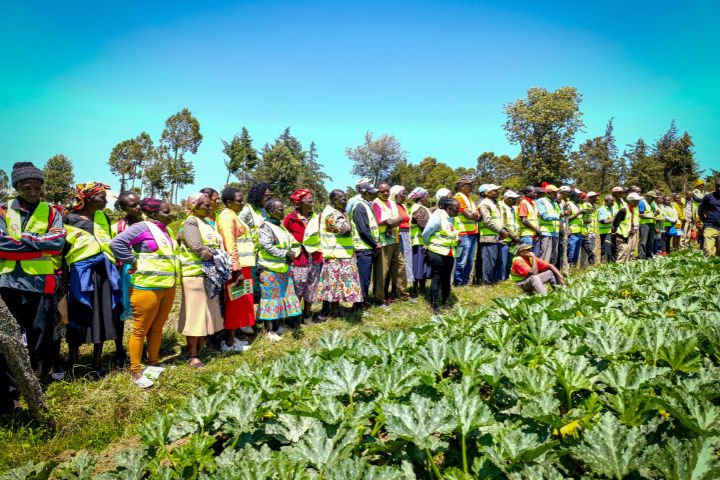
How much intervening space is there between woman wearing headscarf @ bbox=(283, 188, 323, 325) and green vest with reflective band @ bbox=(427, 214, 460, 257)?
195 centimetres

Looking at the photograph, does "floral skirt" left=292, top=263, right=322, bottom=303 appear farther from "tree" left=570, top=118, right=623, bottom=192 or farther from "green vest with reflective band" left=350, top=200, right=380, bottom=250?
"tree" left=570, top=118, right=623, bottom=192

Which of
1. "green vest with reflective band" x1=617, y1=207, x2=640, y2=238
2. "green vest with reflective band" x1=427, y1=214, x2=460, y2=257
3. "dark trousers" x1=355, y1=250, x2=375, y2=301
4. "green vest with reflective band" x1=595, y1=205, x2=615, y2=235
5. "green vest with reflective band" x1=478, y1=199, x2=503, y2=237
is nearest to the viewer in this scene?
"green vest with reflective band" x1=427, y1=214, x2=460, y2=257

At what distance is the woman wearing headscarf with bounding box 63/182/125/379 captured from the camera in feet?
15.7

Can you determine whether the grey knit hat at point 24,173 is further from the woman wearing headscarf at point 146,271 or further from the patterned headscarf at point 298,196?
the patterned headscarf at point 298,196

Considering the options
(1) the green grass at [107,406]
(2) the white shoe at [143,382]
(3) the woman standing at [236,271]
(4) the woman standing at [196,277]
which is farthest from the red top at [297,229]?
(2) the white shoe at [143,382]

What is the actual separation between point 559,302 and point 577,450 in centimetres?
270

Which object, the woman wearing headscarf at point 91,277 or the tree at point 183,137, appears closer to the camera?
the woman wearing headscarf at point 91,277

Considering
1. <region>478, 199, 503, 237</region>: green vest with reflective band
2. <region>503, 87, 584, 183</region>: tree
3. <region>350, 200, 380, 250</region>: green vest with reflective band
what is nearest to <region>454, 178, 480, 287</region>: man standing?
<region>478, 199, 503, 237</region>: green vest with reflective band

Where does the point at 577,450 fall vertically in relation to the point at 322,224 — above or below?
below

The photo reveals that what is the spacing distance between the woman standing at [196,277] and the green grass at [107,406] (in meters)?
0.41

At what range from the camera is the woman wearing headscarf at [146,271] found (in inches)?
183

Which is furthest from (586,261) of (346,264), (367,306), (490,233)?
(346,264)

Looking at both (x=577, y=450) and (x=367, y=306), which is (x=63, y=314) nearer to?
(x=367, y=306)

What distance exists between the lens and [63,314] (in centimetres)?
475
